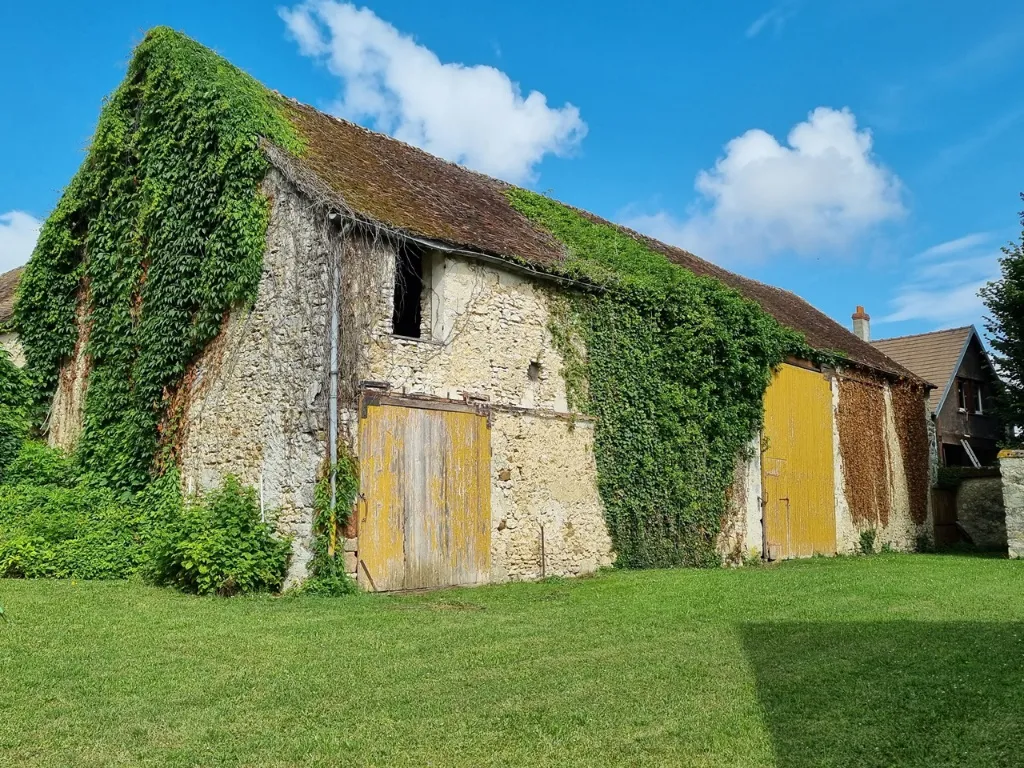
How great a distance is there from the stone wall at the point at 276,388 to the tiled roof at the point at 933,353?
22217mm

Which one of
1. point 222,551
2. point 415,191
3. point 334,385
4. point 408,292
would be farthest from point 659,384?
point 222,551

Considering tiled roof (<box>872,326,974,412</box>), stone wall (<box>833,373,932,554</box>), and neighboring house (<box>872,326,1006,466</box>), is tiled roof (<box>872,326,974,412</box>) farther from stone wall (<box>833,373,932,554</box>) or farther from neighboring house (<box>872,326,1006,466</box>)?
stone wall (<box>833,373,932,554</box>)

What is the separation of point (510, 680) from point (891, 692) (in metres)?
2.49

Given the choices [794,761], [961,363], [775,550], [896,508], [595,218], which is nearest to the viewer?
[794,761]

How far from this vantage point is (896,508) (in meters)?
21.1

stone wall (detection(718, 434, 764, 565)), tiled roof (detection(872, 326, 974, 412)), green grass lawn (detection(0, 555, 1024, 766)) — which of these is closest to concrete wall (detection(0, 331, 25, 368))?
green grass lawn (detection(0, 555, 1024, 766))

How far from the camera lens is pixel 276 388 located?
11203 millimetres

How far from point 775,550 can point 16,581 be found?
489 inches

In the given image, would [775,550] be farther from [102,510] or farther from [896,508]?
[102,510]

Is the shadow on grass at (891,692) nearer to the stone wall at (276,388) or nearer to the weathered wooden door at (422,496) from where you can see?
the weathered wooden door at (422,496)

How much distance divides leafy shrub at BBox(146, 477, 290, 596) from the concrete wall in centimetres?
661

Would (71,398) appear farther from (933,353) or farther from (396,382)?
(933,353)

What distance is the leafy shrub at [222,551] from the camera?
10.1m

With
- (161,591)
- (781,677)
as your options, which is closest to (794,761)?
(781,677)
